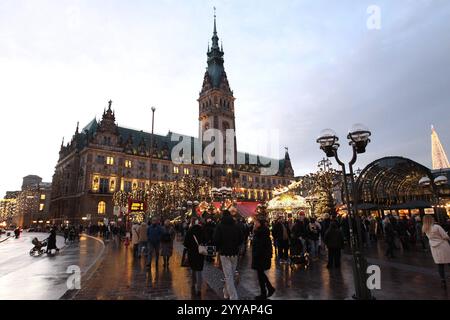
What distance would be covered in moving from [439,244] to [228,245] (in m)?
6.39

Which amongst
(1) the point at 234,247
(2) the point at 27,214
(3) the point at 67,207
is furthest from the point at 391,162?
(2) the point at 27,214

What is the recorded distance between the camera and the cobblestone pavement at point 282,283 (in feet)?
25.8

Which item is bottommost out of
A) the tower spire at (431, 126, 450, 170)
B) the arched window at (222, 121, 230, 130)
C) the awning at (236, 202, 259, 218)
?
the awning at (236, 202, 259, 218)

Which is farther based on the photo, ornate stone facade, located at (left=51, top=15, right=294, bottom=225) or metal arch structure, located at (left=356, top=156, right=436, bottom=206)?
ornate stone facade, located at (left=51, top=15, right=294, bottom=225)

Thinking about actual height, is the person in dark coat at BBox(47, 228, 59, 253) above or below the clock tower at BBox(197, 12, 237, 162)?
below

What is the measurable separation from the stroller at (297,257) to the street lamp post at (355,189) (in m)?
3.84

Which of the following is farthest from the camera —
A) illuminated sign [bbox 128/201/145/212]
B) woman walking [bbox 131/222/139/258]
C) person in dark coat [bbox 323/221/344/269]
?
illuminated sign [bbox 128/201/145/212]

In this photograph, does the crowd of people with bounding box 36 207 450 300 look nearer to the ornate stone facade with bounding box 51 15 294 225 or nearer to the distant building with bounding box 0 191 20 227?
the ornate stone facade with bounding box 51 15 294 225

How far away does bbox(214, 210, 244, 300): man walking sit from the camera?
7.26 meters

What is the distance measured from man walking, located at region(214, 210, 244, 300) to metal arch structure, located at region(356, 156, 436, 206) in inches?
1082

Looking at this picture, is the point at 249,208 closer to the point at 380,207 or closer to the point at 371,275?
the point at 380,207

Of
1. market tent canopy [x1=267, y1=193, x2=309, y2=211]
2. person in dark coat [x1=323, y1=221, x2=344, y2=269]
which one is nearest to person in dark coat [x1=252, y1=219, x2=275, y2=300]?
person in dark coat [x1=323, y1=221, x2=344, y2=269]
